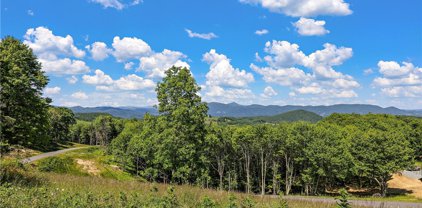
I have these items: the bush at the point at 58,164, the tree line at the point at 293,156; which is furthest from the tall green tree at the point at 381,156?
the bush at the point at 58,164

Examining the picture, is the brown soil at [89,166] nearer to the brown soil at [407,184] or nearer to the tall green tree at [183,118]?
the tall green tree at [183,118]

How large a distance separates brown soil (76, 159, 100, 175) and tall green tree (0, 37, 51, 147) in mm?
24650

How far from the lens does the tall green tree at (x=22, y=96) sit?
21.7 m

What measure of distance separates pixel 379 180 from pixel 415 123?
2193 inches

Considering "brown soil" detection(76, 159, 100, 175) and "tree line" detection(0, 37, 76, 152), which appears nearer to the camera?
"tree line" detection(0, 37, 76, 152)

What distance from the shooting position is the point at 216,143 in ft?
125

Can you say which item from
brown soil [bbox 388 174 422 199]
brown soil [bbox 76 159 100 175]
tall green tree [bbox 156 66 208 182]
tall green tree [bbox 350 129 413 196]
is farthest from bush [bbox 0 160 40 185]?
brown soil [bbox 388 174 422 199]

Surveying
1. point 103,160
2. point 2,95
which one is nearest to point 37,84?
point 2,95

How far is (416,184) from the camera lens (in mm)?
71562

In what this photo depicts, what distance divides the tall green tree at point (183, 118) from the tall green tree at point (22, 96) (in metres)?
11.6

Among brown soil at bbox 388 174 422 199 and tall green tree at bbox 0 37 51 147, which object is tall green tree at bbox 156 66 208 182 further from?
brown soil at bbox 388 174 422 199

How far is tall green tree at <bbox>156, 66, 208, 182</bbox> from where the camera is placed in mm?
32281

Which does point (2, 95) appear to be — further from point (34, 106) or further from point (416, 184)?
point (416, 184)

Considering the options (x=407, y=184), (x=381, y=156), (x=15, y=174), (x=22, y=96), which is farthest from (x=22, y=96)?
(x=407, y=184)
